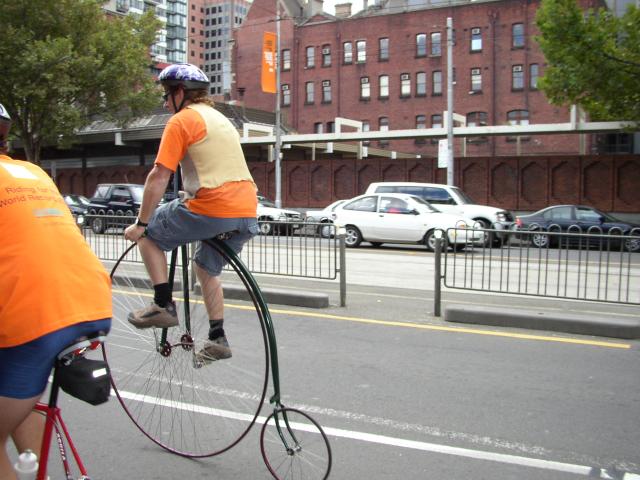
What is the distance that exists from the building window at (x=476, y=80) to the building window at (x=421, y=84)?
418 centimetres

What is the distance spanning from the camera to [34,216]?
2.59 metres

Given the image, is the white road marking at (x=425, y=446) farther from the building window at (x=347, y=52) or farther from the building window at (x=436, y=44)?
the building window at (x=347, y=52)

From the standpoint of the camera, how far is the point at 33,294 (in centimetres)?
247

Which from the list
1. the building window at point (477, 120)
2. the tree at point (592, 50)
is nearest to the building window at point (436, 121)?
the building window at point (477, 120)

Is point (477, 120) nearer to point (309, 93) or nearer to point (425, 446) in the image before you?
point (309, 93)

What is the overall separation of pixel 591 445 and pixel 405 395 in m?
1.48

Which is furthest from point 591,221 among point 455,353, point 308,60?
point 308,60

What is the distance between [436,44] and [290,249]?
5266 cm

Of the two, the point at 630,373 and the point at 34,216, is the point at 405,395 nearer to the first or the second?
the point at 630,373

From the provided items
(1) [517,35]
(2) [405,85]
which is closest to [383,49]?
(2) [405,85]

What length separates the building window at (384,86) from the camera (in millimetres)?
62109

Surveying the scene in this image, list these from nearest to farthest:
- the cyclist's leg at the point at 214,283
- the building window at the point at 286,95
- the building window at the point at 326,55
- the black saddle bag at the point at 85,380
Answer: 1. the black saddle bag at the point at 85,380
2. the cyclist's leg at the point at 214,283
3. the building window at the point at 326,55
4. the building window at the point at 286,95

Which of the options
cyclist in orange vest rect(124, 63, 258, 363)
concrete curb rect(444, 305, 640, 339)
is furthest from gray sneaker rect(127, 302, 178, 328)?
concrete curb rect(444, 305, 640, 339)

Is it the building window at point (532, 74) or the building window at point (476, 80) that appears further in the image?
the building window at point (476, 80)
